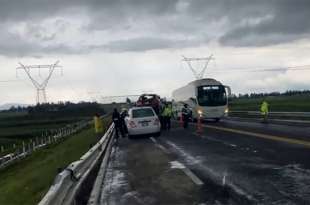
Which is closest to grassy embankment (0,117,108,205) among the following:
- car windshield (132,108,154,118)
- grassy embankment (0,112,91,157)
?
car windshield (132,108,154,118)

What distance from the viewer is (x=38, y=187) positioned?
1541 cm

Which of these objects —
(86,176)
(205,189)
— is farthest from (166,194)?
(86,176)

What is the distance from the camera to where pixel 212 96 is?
46.7 metres

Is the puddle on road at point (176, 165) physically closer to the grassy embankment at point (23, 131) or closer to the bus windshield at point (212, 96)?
the bus windshield at point (212, 96)

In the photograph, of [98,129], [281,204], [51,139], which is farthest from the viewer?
[51,139]

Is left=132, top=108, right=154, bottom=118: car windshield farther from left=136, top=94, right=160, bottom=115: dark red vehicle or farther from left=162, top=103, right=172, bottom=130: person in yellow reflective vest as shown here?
left=136, top=94, right=160, bottom=115: dark red vehicle

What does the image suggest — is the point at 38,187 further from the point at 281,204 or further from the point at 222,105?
the point at 222,105

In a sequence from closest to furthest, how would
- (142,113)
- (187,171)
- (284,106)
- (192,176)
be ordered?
(192,176)
(187,171)
(142,113)
(284,106)

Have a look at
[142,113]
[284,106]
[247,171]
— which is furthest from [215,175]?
[284,106]

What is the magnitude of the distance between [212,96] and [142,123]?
56.3 feet

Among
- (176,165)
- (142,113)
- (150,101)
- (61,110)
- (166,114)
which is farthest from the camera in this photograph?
(61,110)

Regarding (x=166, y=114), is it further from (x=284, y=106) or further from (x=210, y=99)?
(x=284, y=106)

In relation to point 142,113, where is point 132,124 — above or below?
below

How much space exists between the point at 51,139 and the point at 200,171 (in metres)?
40.2
